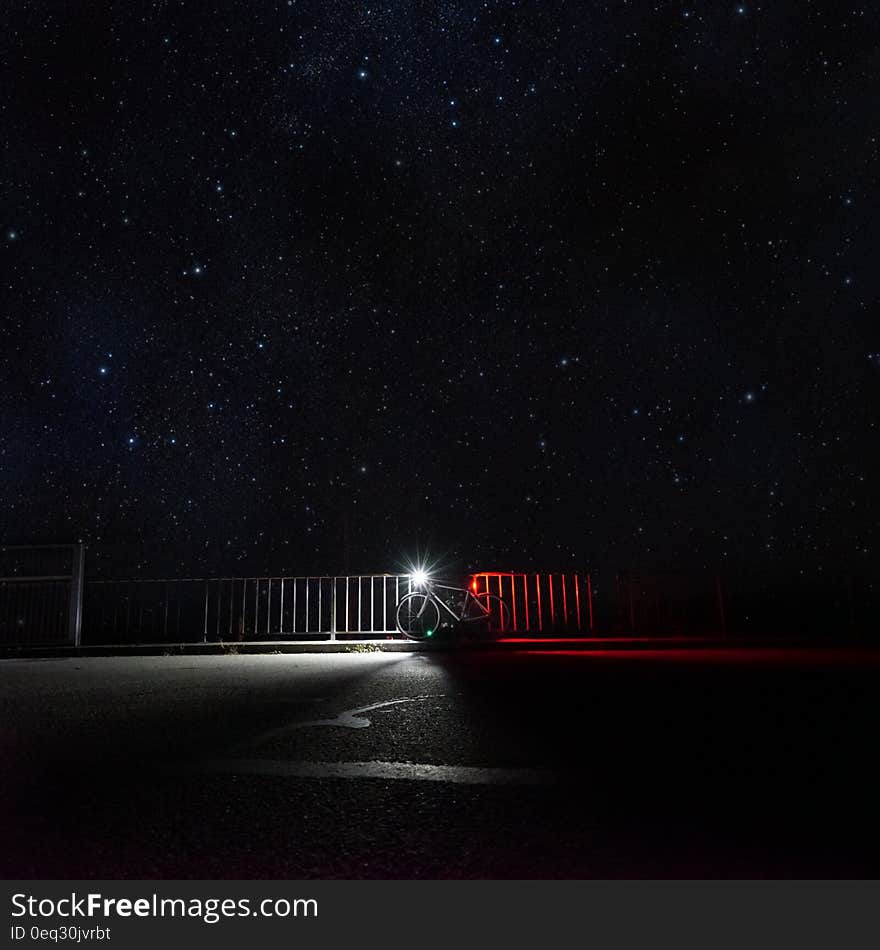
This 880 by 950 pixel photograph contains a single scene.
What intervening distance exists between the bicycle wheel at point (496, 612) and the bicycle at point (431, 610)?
0.08 m

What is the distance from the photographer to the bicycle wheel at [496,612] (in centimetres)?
1246

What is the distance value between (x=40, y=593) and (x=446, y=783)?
12.4 m

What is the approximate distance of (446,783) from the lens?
2.51 m

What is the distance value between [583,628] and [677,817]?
12961 millimetres

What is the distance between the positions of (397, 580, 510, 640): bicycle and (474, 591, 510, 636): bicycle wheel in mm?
83

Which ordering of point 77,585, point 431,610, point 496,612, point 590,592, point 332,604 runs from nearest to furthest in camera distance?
1. point 431,610
2. point 77,585
3. point 332,604
4. point 496,612
5. point 590,592

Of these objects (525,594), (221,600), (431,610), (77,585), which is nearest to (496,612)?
(525,594)

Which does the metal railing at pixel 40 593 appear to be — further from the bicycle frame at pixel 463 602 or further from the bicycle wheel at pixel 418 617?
Result: the bicycle frame at pixel 463 602

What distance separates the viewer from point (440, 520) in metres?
22.3

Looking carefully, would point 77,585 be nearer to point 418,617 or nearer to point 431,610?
point 418,617
